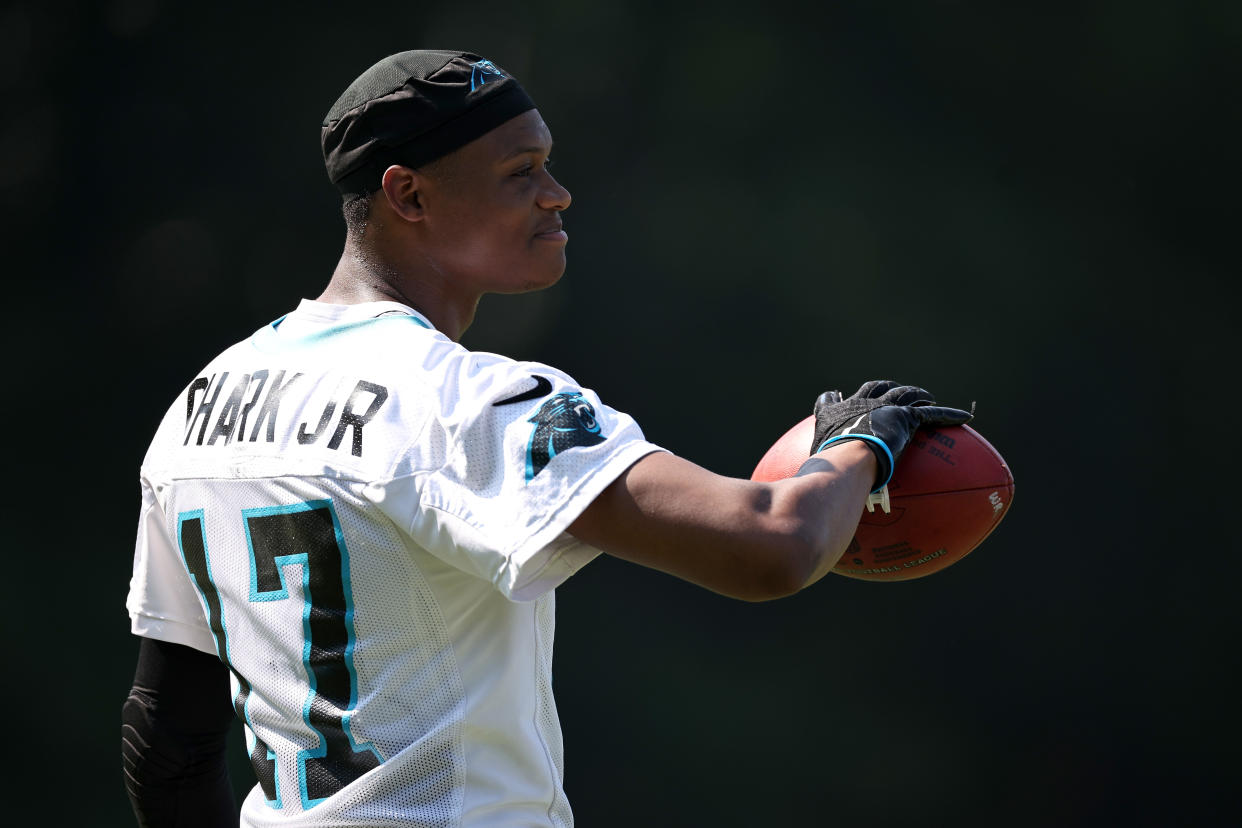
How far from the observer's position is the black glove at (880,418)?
1.29 m

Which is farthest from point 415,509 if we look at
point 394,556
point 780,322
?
point 780,322

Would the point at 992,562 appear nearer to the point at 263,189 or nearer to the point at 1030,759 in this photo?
the point at 1030,759

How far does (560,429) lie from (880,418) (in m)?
0.42

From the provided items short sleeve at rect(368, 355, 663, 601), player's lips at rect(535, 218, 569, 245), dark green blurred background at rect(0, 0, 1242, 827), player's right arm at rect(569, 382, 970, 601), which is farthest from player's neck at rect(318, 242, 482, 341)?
dark green blurred background at rect(0, 0, 1242, 827)

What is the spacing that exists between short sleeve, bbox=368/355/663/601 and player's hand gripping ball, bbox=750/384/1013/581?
509 millimetres

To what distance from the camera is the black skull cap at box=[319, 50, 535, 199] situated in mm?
1366

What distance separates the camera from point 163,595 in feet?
4.63

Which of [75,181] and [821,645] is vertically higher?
[75,181]

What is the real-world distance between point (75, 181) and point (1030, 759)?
3328 mm

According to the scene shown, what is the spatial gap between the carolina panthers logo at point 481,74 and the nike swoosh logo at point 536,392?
43 centimetres

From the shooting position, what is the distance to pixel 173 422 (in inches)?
53.3

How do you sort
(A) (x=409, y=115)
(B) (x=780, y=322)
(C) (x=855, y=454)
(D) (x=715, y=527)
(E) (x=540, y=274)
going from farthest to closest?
1. (B) (x=780, y=322)
2. (E) (x=540, y=274)
3. (A) (x=409, y=115)
4. (C) (x=855, y=454)
5. (D) (x=715, y=527)

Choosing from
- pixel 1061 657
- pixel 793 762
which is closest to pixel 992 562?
pixel 1061 657

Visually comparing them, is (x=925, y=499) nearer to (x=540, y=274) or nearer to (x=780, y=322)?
(x=540, y=274)
